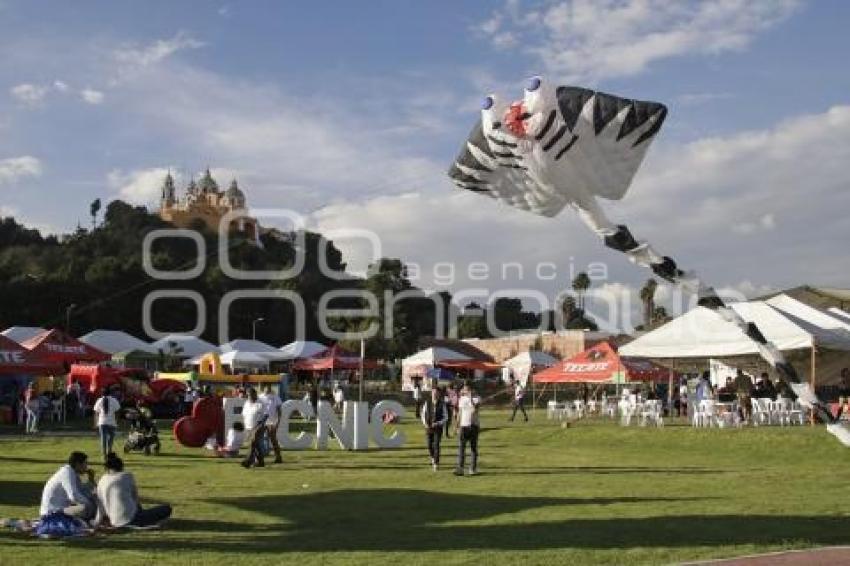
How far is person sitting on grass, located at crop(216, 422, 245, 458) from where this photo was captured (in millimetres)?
22469

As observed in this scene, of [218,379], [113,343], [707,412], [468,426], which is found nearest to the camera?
[468,426]

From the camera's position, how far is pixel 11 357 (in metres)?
30.8

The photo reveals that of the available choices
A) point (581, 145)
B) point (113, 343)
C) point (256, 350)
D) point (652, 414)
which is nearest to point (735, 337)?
point (652, 414)

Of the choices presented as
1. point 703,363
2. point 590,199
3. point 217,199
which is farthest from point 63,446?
point 217,199

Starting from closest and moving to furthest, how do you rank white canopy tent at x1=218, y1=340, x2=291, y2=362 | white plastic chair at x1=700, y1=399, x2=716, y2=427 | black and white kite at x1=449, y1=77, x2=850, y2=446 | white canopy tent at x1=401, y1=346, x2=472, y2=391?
black and white kite at x1=449, y1=77, x2=850, y2=446, white plastic chair at x1=700, y1=399, x2=716, y2=427, white canopy tent at x1=218, y1=340, x2=291, y2=362, white canopy tent at x1=401, y1=346, x2=472, y2=391

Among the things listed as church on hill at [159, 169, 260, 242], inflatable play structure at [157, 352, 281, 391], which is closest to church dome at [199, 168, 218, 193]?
church on hill at [159, 169, 260, 242]

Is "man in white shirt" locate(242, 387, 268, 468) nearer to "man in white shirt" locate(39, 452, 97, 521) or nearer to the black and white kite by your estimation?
"man in white shirt" locate(39, 452, 97, 521)

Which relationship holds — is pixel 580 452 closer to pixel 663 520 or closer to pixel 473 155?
pixel 663 520

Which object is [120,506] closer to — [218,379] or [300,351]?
[218,379]

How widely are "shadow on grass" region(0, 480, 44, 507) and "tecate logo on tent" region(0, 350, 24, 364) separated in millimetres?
14689

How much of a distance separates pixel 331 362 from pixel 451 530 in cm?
4155

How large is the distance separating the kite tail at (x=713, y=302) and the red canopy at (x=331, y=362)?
1698 inches

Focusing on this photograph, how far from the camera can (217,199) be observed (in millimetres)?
152500

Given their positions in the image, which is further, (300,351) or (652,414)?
(300,351)
